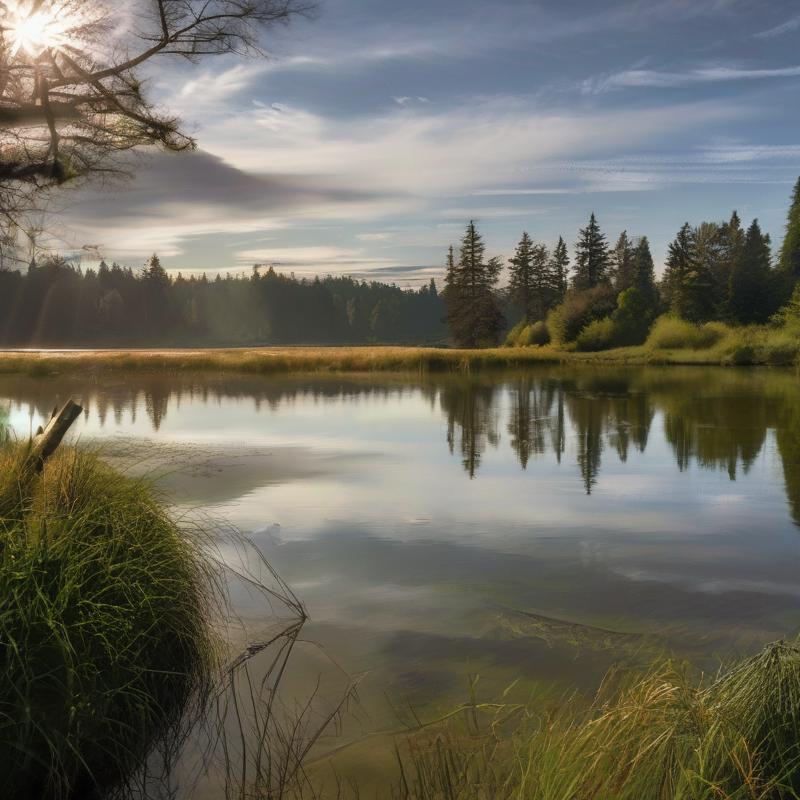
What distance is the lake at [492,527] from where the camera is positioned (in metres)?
5.98

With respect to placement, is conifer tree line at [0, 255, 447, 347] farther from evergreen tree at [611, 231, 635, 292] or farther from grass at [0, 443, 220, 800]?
grass at [0, 443, 220, 800]

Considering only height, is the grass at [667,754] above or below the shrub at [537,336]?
below

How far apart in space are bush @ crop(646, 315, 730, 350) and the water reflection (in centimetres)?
805

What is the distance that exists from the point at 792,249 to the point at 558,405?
51856mm

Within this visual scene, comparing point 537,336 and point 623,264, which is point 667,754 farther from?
point 623,264

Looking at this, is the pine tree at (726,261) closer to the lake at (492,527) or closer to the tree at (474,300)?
the tree at (474,300)

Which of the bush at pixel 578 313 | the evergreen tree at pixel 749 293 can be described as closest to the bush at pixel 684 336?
the bush at pixel 578 313

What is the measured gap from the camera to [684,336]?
49875mm

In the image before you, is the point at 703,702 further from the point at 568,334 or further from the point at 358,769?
the point at 568,334

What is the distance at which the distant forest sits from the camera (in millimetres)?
57250

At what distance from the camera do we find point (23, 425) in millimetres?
18422

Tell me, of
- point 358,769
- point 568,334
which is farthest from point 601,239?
point 358,769

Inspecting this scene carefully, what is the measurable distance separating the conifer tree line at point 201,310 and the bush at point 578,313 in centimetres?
5850

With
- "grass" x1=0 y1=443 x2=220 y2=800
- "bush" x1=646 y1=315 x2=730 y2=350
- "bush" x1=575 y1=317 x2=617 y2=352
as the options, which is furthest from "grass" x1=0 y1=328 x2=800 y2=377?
"grass" x1=0 y1=443 x2=220 y2=800
